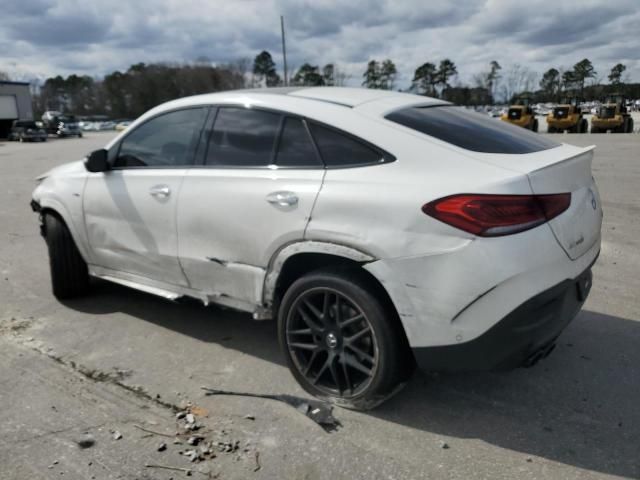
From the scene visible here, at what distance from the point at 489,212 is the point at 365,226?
596mm

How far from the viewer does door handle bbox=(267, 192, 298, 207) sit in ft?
9.89

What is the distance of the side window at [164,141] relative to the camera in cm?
374

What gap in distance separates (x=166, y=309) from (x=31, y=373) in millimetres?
1258

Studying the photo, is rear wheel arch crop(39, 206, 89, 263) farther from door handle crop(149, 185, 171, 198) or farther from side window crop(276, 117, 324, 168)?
side window crop(276, 117, 324, 168)

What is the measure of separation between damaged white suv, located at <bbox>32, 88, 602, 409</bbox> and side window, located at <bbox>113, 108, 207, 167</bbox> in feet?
0.05

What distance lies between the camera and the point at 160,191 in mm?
3727

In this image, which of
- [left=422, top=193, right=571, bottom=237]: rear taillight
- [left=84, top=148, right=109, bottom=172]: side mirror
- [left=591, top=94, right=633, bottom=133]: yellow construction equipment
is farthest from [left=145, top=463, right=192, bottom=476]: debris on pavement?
[left=591, top=94, right=633, bottom=133]: yellow construction equipment

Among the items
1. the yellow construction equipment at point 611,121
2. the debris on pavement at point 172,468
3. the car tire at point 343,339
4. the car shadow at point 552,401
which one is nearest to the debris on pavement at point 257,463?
the debris on pavement at point 172,468

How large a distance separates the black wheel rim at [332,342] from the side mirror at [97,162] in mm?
2056

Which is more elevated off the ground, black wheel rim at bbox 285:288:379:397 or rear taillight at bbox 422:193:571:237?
rear taillight at bbox 422:193:571:237

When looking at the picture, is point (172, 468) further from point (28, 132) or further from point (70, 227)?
point (28, 132)

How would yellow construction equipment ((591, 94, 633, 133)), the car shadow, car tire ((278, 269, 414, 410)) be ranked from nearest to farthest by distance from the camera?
the car shadow < car tire ((278, 269, 414, 410)) < yellow construction equipment ((591, 94, 633, 133))

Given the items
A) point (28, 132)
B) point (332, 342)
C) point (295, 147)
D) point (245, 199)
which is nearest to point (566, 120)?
point (295, 147)

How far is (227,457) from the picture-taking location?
2.70 m
